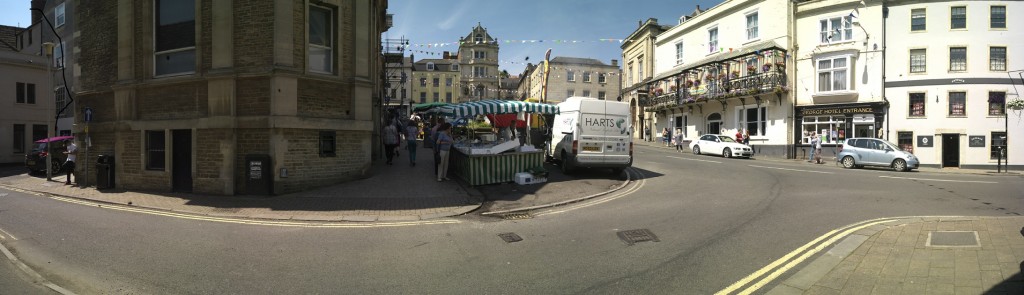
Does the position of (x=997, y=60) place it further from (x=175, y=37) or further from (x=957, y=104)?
(x=175, y=37)

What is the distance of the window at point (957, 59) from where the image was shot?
23.3 metres

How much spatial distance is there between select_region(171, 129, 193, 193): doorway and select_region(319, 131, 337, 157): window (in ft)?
10.9

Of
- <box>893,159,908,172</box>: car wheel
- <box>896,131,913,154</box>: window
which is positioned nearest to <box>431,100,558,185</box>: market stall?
<box>893,159,908,172</box>: car wheel

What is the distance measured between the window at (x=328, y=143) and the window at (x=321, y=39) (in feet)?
5.33

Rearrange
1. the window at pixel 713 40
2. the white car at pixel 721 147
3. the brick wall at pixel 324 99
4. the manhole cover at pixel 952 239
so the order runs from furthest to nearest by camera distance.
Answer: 1. the window at pixel 713 40
2. the white car at pixel 721 147
3. the brick wall at pixel 324 99
4. the manhole cover at pixel 952 239

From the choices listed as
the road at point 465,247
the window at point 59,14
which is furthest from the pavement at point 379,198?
the window at point 59,14

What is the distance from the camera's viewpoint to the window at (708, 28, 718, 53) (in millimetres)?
32344

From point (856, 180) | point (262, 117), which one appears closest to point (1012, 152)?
point (856, 180)

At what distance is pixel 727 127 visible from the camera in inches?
1211

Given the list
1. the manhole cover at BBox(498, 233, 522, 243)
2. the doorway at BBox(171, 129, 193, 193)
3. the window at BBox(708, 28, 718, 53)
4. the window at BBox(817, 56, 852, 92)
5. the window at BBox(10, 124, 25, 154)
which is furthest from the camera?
the window at BBox(708, 28, 718, 53)

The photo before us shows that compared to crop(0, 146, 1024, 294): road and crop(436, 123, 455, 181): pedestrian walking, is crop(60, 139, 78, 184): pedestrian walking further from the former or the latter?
crop(436, 123, 455, 181): pedestrian walking

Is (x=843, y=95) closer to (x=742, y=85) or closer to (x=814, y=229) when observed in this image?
(x=742, y=85)

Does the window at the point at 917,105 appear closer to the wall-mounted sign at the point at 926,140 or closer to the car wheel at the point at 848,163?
the wall-mounted sign at the point at 926,140

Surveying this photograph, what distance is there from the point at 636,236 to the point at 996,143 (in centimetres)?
2806
